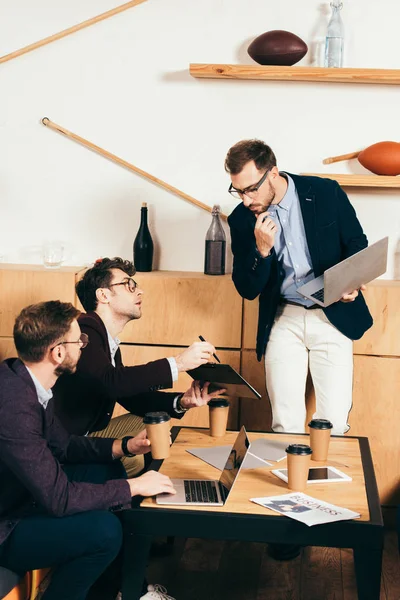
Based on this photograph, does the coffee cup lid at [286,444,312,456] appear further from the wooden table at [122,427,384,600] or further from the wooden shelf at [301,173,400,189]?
the wooden shelf at [301,173,400,189]

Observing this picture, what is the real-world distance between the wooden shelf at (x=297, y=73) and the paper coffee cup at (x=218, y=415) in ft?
5.32

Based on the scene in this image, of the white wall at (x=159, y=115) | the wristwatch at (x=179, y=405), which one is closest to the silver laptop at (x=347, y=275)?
the wristwatch at (x=179, y=405)

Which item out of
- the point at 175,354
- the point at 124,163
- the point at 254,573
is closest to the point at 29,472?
the point at 254,573

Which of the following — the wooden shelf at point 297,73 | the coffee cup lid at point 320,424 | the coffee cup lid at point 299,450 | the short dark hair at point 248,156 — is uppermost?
the wooden shelf at point 297,73

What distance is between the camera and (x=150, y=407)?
3.05 metres

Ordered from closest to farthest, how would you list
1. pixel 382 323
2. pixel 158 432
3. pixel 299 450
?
pixel 299 450
pixel 158 432
pixel 382 323

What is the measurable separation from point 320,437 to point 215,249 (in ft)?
4.95

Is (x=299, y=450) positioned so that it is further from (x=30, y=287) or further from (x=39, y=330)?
(x=30, y=287)

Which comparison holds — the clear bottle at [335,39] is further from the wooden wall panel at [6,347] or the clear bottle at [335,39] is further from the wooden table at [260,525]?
the wooden table at [260,525]

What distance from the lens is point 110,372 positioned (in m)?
2.79

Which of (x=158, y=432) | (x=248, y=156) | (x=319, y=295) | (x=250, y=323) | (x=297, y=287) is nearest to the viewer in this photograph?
(x=158, y=432)

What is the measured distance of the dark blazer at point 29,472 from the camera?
2.12 m

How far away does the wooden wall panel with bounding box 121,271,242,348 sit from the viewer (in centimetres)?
371

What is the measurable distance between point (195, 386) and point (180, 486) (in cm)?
56
